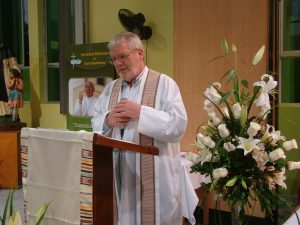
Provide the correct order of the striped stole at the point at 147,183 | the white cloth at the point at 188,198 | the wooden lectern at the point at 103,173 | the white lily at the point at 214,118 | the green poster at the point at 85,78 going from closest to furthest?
1. the white lily at the point at 214,118
2. the wooden lectern at the point at 103,173
3. the striped stole at the point at 147,183
4. the white cloth at the point at 188,198
5. the green poster at the point at 85,78

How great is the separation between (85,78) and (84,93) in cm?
16

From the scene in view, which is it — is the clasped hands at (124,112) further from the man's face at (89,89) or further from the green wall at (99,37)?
the man's face at (89,89)

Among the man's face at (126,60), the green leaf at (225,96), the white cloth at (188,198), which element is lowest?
the white cloth at (188,198)

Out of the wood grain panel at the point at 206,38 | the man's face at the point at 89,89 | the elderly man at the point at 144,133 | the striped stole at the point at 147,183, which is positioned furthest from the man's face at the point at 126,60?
the man's face at the point at 89,89

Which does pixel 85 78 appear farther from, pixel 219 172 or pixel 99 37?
pixel 219 172

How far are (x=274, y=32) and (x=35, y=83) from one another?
323 centimetres

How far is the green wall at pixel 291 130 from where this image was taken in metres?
3.26

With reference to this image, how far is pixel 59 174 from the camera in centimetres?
151

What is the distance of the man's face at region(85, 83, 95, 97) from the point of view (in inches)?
158

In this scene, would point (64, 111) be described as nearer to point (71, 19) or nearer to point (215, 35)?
point (71, 19)

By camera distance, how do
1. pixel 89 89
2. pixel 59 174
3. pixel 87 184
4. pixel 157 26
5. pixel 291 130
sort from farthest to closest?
pixel 89 89 < pixel 157 26 < pixel 291 130 < pixel 59 174 < pixel 87 184

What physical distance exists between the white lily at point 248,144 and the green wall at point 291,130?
230 cm

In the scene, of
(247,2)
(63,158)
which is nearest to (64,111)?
(247,2)

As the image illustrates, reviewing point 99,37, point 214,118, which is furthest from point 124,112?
point 99,37
